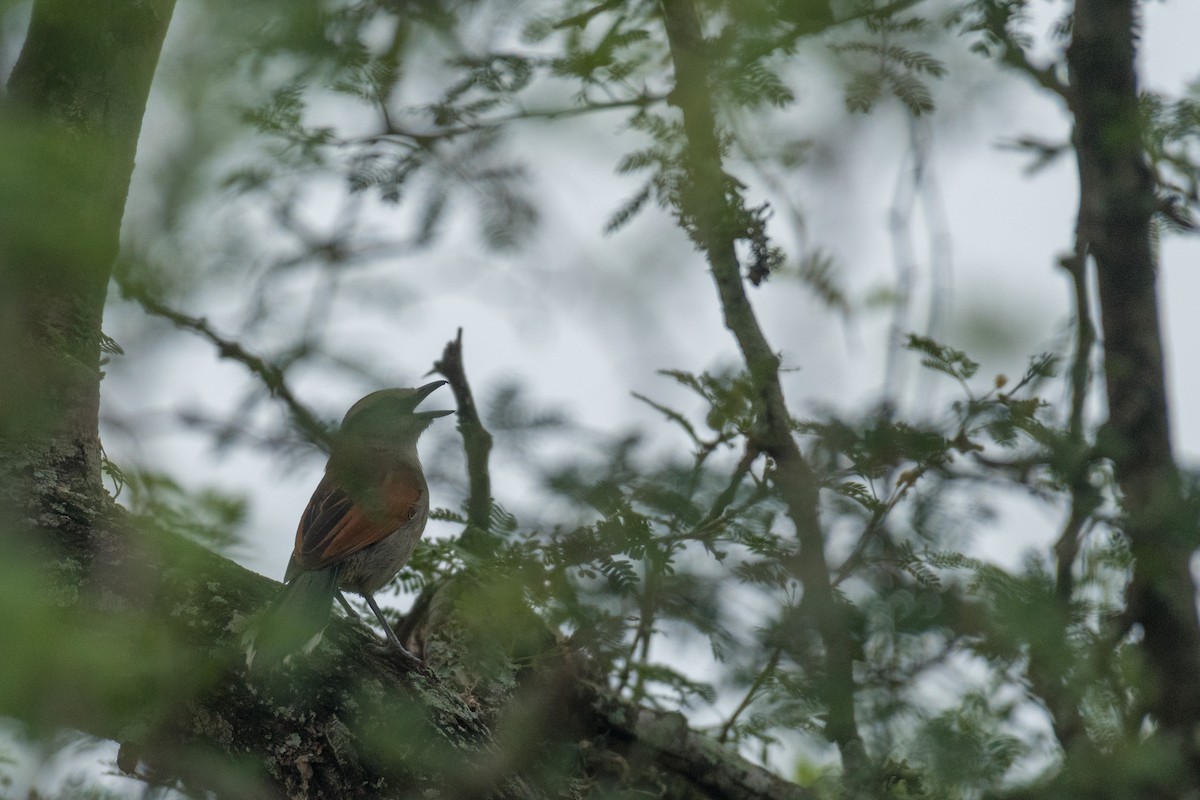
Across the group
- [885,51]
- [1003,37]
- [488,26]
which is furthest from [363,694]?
[1003,37]

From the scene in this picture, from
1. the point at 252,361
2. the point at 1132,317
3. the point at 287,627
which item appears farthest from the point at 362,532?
the point at 1132,317

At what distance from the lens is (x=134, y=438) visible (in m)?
2.61

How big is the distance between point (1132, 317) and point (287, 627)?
3.79 metres

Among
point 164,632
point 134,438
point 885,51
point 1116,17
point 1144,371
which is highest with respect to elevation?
point 1116,17

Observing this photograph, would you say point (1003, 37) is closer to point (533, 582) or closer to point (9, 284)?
point (533, 582)

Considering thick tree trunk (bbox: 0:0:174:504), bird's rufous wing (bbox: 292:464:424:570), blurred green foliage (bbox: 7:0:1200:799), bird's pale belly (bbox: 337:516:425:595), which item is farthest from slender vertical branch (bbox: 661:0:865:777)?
bird's pale belly (bbox: 337:516:425:595)

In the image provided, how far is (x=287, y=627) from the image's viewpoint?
3189mm

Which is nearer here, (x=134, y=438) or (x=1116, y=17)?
(x=134, y=438)

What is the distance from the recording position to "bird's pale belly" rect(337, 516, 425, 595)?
5.56 m

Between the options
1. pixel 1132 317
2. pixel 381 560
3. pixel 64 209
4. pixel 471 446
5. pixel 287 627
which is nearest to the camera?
pixel 64 209

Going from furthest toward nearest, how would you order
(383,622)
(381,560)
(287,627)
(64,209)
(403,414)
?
1. (403,414)
2. (381,560)
3. (383,622)
4. (287,627)
5. (64,209)

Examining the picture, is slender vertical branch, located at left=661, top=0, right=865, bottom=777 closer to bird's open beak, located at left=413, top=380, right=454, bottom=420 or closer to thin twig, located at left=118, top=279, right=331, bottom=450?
thin twig, located at left=118, top=279, right=331, bottom=450

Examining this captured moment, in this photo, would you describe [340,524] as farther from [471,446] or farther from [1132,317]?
[1132,317]

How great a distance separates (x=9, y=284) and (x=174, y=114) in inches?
44.7
